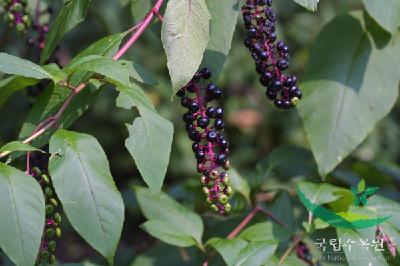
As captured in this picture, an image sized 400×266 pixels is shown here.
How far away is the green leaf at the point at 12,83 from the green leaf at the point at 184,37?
1.17 feet

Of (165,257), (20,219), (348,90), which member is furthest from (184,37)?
(165,257)

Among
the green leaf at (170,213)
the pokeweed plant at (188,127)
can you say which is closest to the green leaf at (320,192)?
the pokeweed plant at (188,127)

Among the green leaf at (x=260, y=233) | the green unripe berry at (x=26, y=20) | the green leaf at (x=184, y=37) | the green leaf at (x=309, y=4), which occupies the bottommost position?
the green leaf at (x=260, y=233)

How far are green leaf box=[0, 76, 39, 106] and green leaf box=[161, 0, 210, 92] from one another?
0.36 meters

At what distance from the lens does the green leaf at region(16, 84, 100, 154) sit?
5.41 feet

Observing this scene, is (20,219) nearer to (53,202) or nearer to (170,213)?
(53,202)

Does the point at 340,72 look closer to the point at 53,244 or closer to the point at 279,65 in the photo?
the point at 279,65

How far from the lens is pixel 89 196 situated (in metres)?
1.41

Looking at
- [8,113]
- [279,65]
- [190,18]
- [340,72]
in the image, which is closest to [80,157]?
[190,18]

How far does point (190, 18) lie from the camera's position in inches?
61.7

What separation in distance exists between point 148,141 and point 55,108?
337 mm

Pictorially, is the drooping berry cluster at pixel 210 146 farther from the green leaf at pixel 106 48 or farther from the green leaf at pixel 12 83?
the green leaf at pixel 12 83

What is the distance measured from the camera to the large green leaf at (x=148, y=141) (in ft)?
4.73

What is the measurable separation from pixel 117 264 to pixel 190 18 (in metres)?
1.21
